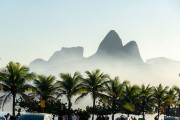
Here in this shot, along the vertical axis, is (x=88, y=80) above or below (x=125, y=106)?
above

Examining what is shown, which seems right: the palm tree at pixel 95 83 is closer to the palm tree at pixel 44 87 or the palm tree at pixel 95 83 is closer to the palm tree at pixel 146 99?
the palm tree at pixel 44 87

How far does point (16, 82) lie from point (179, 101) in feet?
125

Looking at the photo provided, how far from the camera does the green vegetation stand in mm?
47125

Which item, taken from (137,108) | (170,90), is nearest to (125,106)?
(137,108)

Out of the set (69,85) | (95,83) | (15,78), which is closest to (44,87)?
(69,85)

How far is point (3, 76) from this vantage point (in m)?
46.7

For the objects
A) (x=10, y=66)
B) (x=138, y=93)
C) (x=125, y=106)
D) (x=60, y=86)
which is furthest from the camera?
(x=138, y=93)

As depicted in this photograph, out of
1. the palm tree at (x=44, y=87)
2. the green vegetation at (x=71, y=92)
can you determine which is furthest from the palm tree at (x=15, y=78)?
the palm tree at (x=44, y=87)

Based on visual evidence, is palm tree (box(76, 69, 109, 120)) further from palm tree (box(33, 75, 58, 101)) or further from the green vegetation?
palm tree (box(33, 75, 58, 101))

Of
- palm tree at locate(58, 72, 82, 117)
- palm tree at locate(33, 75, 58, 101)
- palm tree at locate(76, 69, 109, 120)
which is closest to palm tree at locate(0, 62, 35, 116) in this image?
palm tree at locate(33, 75, 58, 101)

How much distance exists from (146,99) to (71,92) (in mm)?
25232

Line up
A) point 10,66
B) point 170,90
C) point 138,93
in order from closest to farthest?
point 10,66
point 138,93
point 170,90

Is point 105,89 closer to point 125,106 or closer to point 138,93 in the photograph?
point 125,106

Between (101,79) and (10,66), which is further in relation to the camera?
(101,79)
